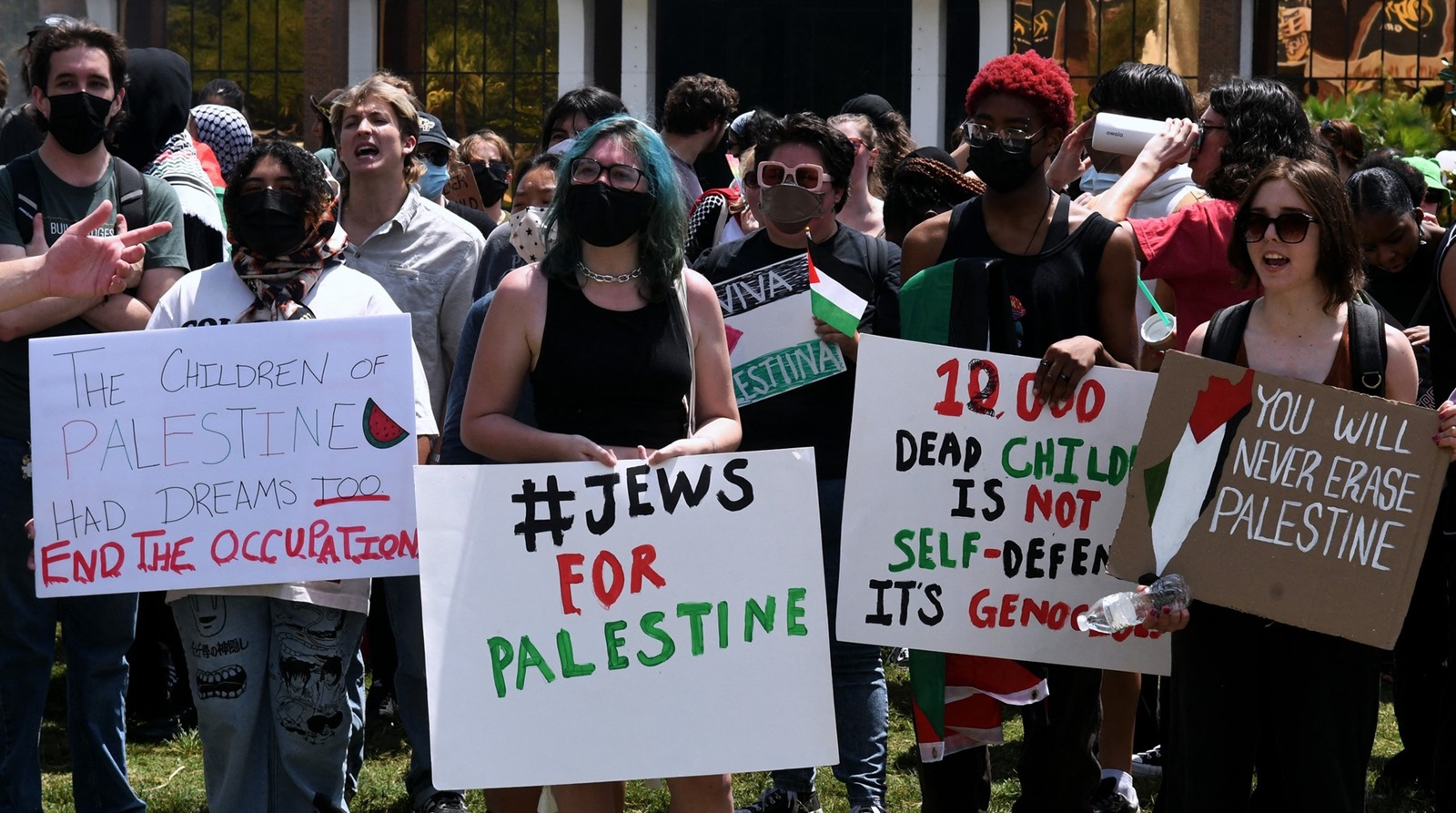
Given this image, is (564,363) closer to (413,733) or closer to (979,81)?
(979,81)

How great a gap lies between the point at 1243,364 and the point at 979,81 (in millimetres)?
1026

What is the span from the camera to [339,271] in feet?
14.6

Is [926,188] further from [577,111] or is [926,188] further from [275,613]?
[275,613]

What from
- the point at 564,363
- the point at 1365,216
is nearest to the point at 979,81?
the point at 564,363

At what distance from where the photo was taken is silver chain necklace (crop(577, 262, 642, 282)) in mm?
3941

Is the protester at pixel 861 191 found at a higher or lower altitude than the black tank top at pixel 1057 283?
higher

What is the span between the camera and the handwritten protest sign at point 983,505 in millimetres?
4176

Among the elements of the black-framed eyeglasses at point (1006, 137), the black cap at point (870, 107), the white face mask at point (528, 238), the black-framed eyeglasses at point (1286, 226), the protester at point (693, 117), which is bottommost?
the black-framed eyeglasses at point (1286, 226)

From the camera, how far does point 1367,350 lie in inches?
150

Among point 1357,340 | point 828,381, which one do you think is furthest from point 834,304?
point 1357,340

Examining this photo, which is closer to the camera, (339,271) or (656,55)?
(339,271)

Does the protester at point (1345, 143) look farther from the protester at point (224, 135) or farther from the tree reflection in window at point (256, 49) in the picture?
the tree reflection in window at point (256, 49)

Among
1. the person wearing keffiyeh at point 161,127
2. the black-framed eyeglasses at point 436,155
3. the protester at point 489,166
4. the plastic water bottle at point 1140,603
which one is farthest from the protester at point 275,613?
the protester at point 489,166

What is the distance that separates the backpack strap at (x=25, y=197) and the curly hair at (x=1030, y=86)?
2553 mm
